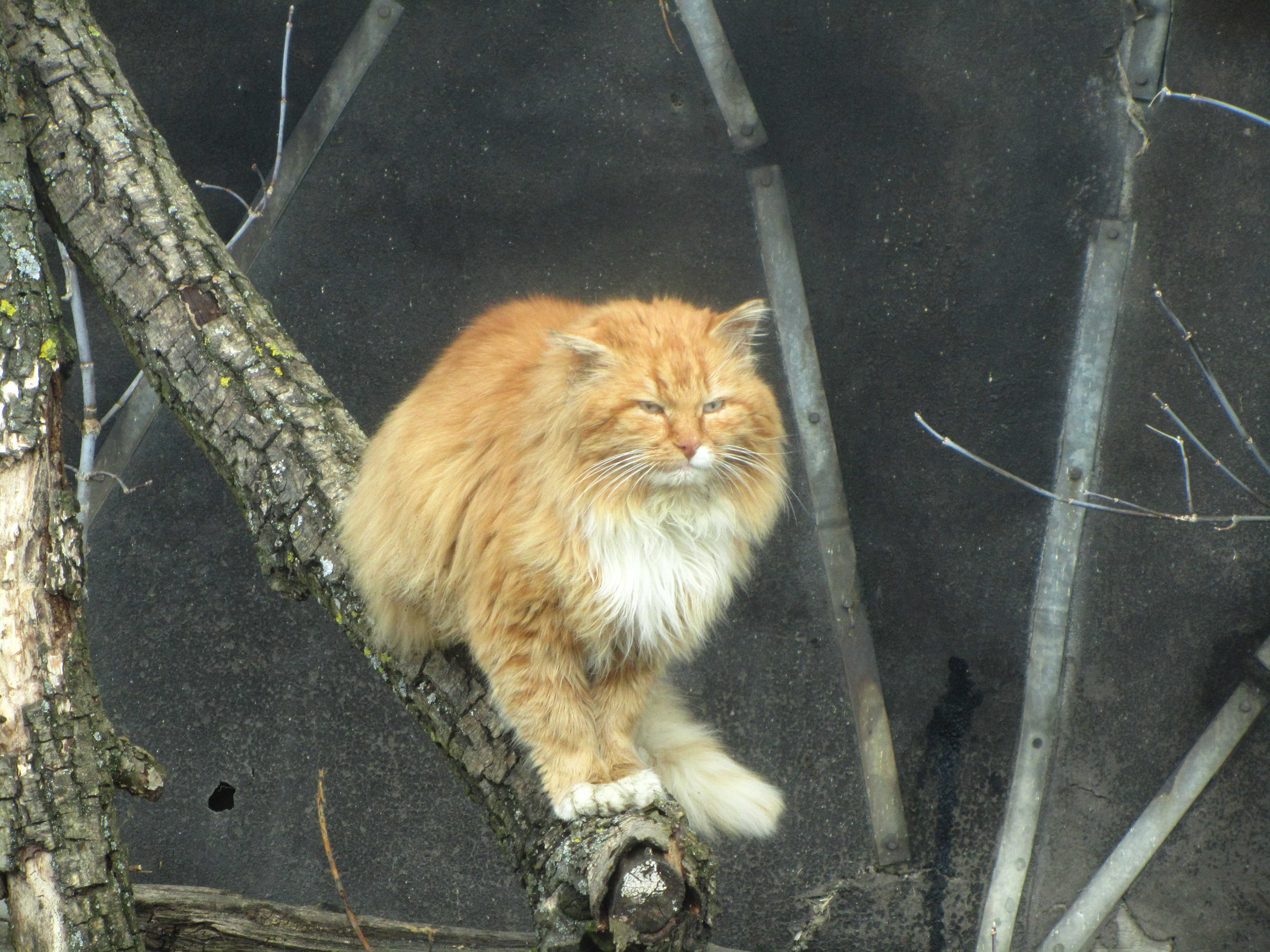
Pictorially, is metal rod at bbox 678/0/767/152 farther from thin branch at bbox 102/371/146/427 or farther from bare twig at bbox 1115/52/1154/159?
thin branch at bbox 102/371/146/427

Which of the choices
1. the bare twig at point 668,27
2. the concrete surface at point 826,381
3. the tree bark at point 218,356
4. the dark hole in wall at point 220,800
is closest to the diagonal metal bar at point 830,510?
the concrete surface at point 826,381

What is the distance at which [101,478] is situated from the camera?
3.41 m

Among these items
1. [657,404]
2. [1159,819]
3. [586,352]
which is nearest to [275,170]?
[586,352]

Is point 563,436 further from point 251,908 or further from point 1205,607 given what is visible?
point 1205,607

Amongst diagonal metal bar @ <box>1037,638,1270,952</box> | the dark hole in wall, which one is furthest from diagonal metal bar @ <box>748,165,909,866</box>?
the dark hole in wall

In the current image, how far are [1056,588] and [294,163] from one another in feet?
9.48

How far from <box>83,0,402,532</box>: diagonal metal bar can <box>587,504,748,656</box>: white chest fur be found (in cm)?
207

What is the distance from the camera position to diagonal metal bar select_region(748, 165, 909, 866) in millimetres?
3254

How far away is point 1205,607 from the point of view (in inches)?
A: 126

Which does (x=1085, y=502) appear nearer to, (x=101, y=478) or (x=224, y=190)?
(x=224, y=190)

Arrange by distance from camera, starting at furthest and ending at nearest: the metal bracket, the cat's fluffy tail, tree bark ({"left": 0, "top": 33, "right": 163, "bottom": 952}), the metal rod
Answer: the metal rod, the metal bracket, the cat's fluffy tail, tree bark ({"left": 0, "top": 33, "right": 163, "bottom": 952})

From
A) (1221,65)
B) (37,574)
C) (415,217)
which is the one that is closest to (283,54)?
(415,217)

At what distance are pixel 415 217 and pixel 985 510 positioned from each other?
83.9 inches

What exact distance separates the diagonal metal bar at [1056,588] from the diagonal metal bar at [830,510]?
0.35 meters
